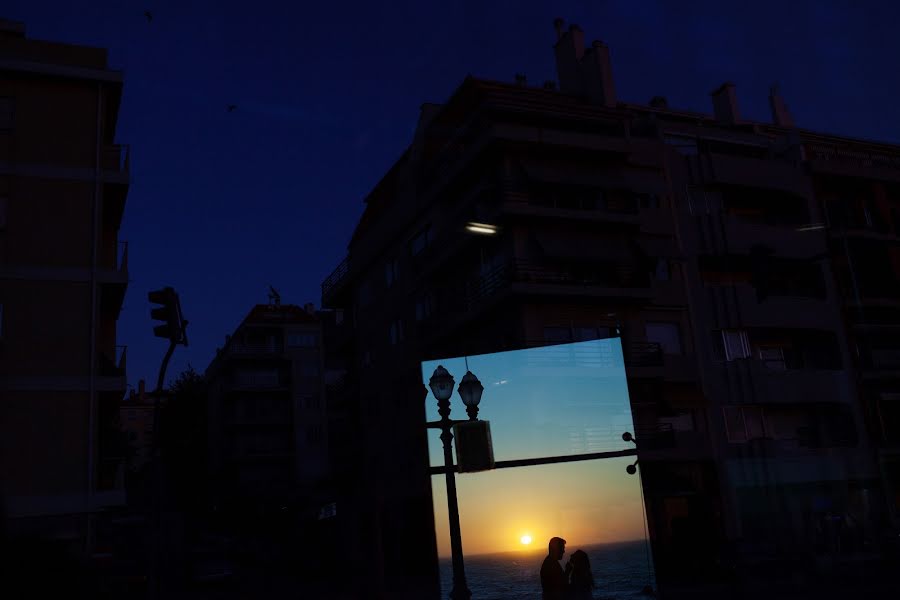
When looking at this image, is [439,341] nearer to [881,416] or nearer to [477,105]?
[477,105]

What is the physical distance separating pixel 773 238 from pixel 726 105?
26.3 ft

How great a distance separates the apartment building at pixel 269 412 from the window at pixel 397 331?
26.2m

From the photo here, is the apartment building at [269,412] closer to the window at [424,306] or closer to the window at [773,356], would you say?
the window at [424,306]

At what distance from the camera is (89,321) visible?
22.9 metres

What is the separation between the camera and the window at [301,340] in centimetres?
6769

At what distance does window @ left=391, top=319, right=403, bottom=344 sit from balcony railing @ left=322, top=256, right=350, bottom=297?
7.06m

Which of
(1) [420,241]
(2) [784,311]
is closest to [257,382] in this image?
(1) [420,241]

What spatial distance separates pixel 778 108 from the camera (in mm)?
40500

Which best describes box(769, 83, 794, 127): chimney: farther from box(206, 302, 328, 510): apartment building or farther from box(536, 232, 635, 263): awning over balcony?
box(206, 302, 328, 510): apartment building

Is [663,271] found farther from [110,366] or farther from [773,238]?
[110,366]

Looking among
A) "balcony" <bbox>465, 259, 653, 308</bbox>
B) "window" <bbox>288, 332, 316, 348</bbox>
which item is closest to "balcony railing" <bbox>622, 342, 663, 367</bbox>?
"balcony" <bbox>465, 259, 653, 308</bbox>

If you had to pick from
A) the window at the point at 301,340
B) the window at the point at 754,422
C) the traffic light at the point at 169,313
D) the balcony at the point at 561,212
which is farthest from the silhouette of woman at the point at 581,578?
the window at the point at 301,340

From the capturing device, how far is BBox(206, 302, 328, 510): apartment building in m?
62.4

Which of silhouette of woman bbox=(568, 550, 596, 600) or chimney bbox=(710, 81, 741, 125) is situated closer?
silhouette of woman bbox=(568, 550, 596, 600)
